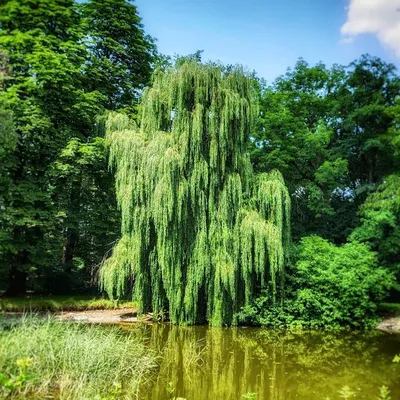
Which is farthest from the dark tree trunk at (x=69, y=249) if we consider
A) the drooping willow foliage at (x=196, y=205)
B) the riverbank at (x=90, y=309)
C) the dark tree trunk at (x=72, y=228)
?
the drooping willow foliage at (x=196, y=205)

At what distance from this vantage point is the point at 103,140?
47.6ft

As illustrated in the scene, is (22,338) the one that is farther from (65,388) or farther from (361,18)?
(361,18)

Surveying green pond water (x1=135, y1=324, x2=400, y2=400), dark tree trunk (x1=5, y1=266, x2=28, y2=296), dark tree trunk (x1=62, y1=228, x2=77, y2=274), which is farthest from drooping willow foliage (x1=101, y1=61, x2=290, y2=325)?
dark tree trunk (x1=62, y1=228, x2=77, y2=274)

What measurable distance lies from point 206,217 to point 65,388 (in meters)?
7.22

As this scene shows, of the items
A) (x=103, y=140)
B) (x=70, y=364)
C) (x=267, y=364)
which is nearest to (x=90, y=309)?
(x=103, y=140)

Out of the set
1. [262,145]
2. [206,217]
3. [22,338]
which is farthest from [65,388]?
[262,145]

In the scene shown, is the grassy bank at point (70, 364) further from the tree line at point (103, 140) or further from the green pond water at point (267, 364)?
the tree line at point (103, 140)

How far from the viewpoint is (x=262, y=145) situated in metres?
18.6

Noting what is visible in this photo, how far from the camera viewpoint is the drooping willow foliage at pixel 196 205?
37.3 feet

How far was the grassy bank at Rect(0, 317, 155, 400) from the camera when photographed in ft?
17.3

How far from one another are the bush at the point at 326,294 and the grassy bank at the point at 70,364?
20.3 ft

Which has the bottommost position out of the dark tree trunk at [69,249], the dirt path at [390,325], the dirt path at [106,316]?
the dirt path at [390,325]

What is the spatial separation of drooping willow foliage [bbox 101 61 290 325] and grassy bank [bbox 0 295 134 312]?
9.03 ft

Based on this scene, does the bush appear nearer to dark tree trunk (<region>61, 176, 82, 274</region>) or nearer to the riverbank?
the riverbank
